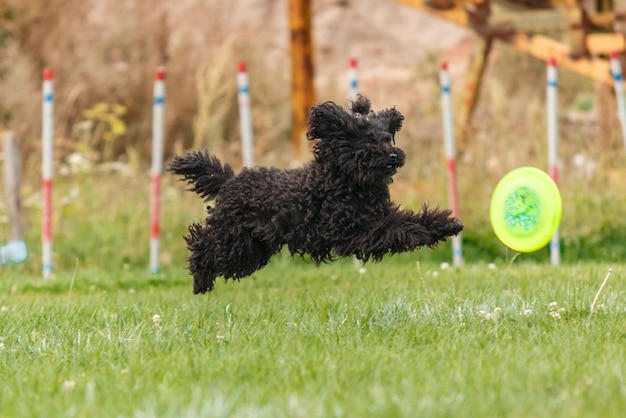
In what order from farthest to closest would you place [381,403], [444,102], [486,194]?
[486,194]
[444,102]
[381,403]

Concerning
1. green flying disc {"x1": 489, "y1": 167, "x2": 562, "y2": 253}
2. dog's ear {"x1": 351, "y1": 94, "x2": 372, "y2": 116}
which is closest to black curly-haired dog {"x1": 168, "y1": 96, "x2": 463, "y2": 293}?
dog's ear {"x1": 351, "y1": 94, "x2": 372, "y2": 116}

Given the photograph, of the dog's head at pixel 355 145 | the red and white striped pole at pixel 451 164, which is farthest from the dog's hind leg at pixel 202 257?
the red and white striped pole at pixel 451 164

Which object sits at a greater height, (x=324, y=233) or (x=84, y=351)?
(x=324, y=233)

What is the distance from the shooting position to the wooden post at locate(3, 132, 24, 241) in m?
8.55

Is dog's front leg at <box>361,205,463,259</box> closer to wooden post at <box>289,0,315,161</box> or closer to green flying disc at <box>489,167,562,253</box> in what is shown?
green flying disc at <box>489,167,562,253</box>

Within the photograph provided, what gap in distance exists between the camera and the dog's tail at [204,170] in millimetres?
5164

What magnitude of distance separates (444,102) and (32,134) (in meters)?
6.11

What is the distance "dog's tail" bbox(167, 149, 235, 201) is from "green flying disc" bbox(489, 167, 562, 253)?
57.1 inches

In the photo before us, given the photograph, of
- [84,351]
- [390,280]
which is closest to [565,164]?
[390,280]

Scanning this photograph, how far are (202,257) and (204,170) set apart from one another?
0.46 meters

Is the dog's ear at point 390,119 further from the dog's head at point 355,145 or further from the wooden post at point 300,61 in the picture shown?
the wooden post at point 300,61

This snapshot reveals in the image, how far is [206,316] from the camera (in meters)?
4.79

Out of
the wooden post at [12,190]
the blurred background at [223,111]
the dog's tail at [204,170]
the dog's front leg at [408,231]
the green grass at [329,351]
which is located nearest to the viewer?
the green grass at [329,351]

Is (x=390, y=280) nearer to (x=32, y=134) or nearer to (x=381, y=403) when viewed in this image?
(x=381, y=403)
